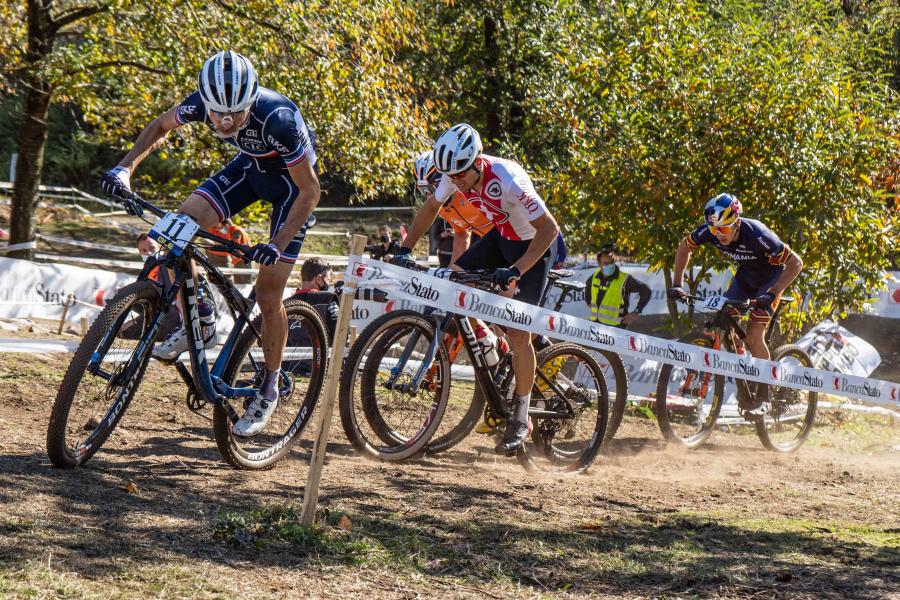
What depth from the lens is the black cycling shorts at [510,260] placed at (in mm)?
6598

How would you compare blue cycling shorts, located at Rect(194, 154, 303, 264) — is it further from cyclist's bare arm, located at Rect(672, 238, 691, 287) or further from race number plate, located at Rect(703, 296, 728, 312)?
cyclist's bare arm, located at Rect(672, 238, 691, 287)

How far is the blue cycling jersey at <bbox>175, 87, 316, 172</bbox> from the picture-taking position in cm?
514

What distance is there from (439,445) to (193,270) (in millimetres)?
2210

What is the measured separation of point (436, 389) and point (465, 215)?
5.09ft

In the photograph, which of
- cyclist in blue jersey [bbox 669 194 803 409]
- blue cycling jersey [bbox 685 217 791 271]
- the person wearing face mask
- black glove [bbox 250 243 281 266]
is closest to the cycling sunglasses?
cyclist in blue jersey [bbox 669 194 803 409]

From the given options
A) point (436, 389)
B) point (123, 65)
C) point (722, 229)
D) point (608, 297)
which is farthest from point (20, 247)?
point (722, 229)

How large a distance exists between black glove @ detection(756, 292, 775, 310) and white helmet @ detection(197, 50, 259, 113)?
16.8 ft

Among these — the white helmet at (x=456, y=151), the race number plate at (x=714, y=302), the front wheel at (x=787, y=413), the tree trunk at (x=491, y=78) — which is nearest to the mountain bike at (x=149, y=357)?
the white helmet at (x=456, y=151)

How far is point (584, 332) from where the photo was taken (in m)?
6.42

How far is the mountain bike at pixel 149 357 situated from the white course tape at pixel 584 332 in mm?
668

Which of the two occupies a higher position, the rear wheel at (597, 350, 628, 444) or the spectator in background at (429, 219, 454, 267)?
the spectator in background at (429, 219, 454, 267)

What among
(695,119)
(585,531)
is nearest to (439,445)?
(585,531)

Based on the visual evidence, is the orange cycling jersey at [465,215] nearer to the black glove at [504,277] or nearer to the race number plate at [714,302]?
the black glove at [504,277]

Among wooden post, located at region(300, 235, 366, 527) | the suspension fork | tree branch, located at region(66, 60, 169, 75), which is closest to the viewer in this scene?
wooden post, located at region(300, 235, 366, 527)
